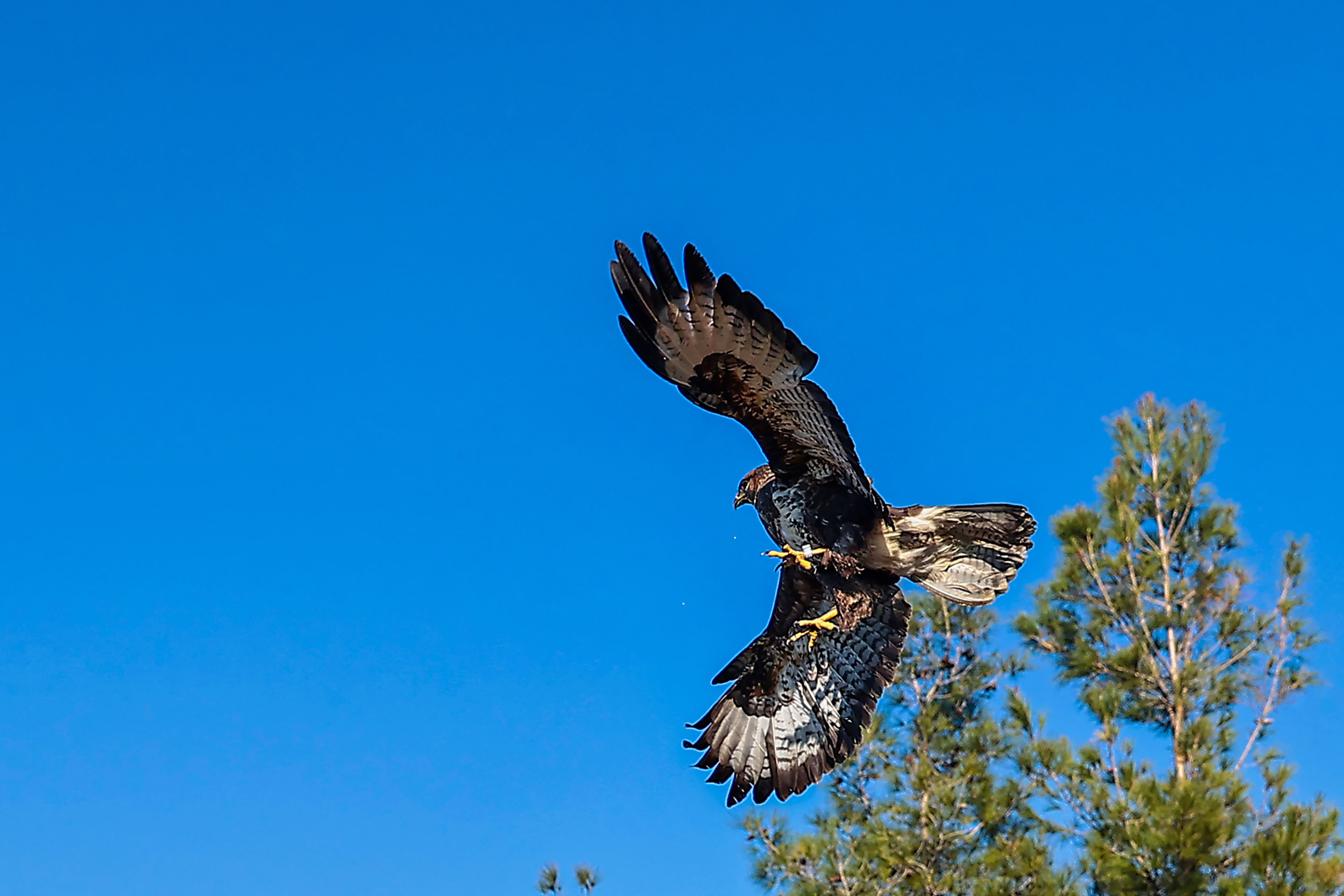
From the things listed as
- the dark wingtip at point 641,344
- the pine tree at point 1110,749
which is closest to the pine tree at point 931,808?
the pine tree at point 1110,749

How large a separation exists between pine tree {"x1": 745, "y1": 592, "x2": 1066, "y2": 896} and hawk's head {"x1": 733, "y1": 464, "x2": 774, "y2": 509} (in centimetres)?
602

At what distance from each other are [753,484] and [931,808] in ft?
21.6

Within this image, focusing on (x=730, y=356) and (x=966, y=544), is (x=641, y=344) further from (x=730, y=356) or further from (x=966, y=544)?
(x=966, y=544)

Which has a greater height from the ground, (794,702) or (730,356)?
(730,356)

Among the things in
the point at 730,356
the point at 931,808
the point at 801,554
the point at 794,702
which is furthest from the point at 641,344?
the point at 931,808

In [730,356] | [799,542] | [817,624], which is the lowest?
[817,624]

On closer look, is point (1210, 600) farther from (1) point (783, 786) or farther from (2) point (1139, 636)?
(1) point (783, 786)

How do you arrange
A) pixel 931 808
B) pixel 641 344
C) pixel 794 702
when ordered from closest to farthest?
pixel 641 344
pixel 794 702
pixel 931 808

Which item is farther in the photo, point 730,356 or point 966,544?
point 966,544

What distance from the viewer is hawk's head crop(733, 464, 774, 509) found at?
7.48 meters

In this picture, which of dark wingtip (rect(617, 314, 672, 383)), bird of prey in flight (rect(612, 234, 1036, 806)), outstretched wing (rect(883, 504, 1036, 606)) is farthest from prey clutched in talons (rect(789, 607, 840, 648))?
dark wingtip (rect(617, 314, 672, 383))

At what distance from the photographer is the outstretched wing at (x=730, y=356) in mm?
6504

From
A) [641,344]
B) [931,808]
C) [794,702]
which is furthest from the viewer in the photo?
[931,808]

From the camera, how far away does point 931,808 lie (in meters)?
13.2
